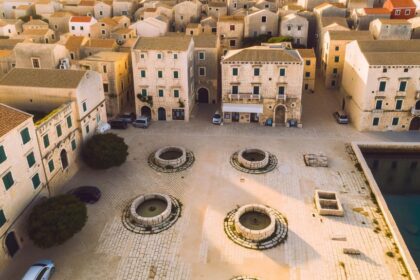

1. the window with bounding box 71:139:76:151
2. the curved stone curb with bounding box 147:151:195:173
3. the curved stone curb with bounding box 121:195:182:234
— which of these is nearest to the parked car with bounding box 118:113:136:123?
the curved stone curb with bounding box 147:151:195:173

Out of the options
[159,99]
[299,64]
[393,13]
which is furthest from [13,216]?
[393,13]

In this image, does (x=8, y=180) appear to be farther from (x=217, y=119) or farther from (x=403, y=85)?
(x=403, y=85)

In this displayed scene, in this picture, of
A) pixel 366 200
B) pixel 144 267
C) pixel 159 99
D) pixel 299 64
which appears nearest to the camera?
pixel 144 267

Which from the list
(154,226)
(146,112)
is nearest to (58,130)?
(154,226)

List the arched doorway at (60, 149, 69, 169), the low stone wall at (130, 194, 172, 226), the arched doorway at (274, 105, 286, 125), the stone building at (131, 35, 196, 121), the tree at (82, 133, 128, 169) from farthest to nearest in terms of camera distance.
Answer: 1. the arched doorway at (274, 105, 286, 125)
2. the stone building at (131, 35, 196, 121)
3. the tree at (82, 133, 128, 169)
4. the arched doorway at (60, 149, 69, 169)
5. the low stone wall at (130, 194, 172, 226)

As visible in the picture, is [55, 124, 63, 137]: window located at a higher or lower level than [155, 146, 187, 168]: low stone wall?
higher

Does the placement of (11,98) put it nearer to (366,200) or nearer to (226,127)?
(226,127)

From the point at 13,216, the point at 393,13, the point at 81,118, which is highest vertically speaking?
the point at 393,13

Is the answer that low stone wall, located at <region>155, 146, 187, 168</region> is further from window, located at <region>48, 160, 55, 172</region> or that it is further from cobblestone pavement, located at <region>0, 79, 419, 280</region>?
window, located at <region>48, 160, 55, 172</region>

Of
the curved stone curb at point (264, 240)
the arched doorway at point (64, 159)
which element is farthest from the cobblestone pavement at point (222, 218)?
the arched doorway at point (64, 159)
